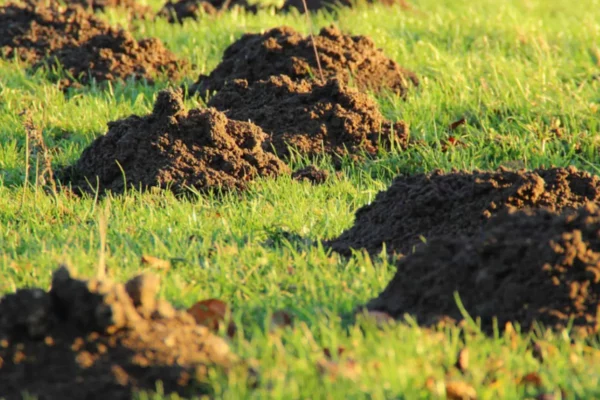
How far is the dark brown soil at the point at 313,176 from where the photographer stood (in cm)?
625

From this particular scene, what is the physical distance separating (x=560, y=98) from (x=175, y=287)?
4.47 metres

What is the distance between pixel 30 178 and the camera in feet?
20.6

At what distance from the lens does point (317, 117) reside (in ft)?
23.0

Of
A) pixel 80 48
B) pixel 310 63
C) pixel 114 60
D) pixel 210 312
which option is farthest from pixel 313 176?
pixel 80 48

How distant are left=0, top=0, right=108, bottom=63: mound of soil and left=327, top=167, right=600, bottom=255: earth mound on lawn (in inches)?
204

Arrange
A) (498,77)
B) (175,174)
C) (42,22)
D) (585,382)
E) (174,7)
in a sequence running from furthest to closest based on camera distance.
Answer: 1. (174,7)
2. (42,22)
3. (498,77)
4. (175,174)
5. (585,382)

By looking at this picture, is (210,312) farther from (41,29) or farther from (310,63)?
(41,29)

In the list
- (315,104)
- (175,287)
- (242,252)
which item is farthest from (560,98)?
(175,287)

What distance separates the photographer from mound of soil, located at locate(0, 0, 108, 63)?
9164mm

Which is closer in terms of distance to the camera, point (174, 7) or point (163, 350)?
point (163, 350)

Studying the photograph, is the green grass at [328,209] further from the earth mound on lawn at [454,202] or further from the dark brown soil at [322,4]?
the dark brown soil at [322,4]

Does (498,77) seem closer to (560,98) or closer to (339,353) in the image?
(560,98)

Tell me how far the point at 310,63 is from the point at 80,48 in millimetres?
2520

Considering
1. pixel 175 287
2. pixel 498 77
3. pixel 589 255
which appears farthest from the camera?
pixel 498 77
